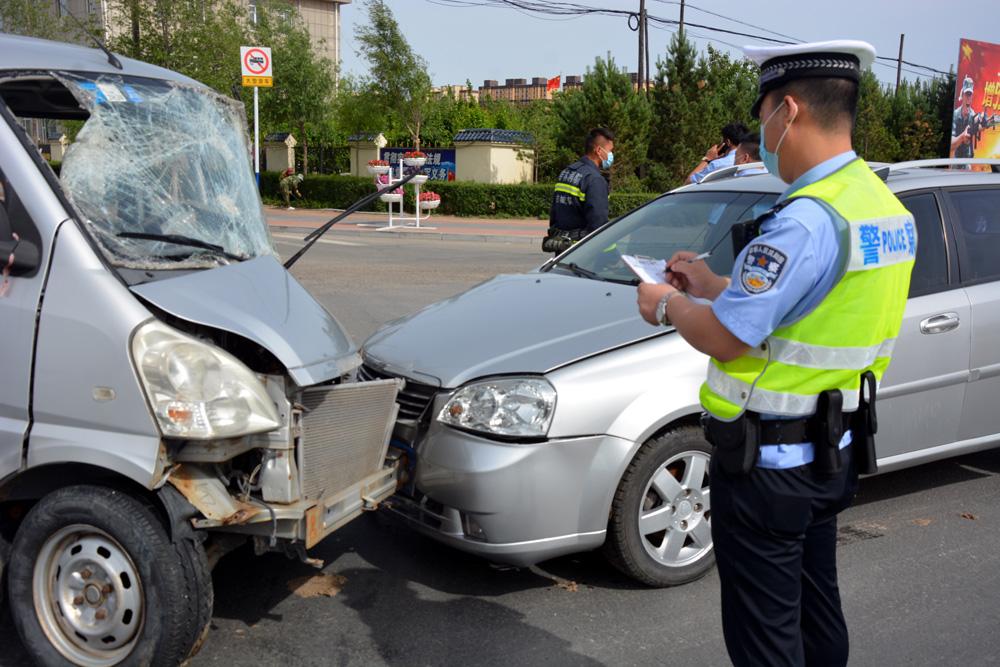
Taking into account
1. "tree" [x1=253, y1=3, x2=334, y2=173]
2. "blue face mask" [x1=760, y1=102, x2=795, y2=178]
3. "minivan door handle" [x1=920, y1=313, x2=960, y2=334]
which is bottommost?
"minivan door handle" [x1=920, y1=313, x2=960, y2=334]

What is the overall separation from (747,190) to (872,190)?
2667mm

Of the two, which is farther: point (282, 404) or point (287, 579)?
point (287, 579)

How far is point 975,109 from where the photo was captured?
110 feet

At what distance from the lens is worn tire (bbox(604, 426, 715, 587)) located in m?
3.87

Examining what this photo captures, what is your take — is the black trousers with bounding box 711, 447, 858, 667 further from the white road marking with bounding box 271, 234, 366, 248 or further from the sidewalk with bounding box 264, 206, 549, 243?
the sidewalk with bounding box 264, 206, 549, 243

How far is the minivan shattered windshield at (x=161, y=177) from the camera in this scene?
3363 mm

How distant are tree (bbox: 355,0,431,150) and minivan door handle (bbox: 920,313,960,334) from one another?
1096 inches

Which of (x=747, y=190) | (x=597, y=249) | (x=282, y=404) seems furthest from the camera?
(x=597, y=249)

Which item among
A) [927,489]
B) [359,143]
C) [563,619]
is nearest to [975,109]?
[359,143]

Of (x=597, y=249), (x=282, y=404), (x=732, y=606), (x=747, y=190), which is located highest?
(x=747, y=190)

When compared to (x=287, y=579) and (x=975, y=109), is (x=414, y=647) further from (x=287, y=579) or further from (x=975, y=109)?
(x=975, y=109)

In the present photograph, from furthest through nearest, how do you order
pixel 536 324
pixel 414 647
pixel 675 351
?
pixel 536 324 → pixel 675 351 → pixel 414 647

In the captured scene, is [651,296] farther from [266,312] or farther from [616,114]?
[616,114]

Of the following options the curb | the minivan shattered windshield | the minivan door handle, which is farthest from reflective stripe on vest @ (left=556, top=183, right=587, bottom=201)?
the curb
